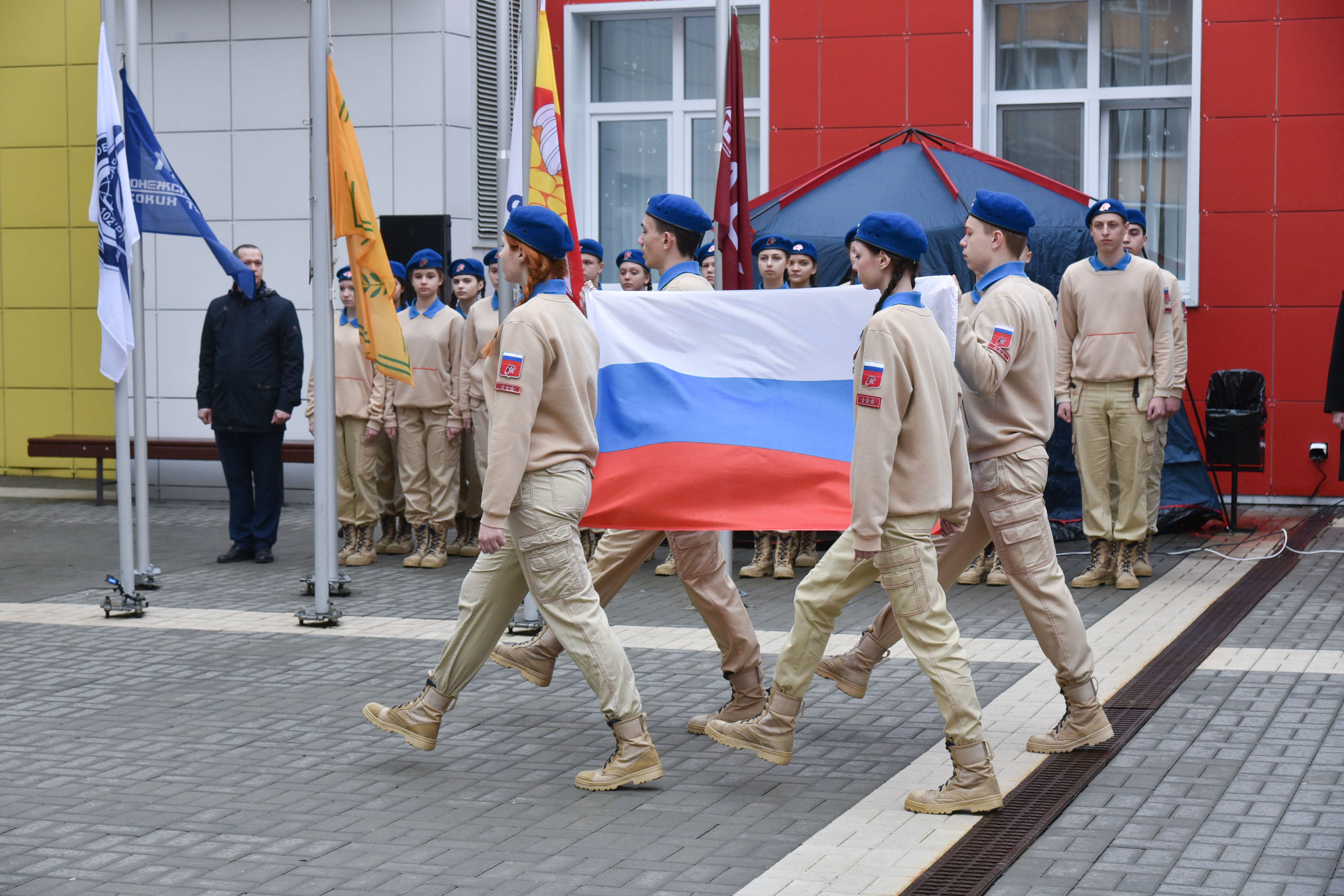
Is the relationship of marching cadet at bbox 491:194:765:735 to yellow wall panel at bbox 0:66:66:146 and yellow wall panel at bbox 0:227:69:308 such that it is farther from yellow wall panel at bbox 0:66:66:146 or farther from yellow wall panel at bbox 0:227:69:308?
yellow wall panel at bbox 0:66:66:146

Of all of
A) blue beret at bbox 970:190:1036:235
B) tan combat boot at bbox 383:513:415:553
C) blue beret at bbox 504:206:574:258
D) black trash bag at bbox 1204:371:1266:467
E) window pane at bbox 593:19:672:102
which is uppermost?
window pane at bbox 593:19:672:102

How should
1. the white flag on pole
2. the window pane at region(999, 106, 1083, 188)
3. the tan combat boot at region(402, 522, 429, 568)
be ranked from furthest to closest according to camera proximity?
the window pane at region(999, 106, 1083, 188), the tan combat boot at region(402, 522, 429, 568), the white flag on pole

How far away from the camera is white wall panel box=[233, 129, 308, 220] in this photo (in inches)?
607

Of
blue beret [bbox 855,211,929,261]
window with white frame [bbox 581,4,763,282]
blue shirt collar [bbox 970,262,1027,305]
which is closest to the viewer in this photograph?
blue beret [bbox 855,211,929,261]

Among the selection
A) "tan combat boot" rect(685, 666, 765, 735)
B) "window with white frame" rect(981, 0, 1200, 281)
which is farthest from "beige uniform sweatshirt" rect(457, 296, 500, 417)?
"window with white frame" rect(981, 0, 1200, 281)

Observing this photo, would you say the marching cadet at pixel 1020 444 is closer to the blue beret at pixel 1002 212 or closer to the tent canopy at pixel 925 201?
the blue beret at pixel 1002 212

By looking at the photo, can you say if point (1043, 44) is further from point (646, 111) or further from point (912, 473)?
point (912, 473)

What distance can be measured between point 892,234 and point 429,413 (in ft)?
22.5

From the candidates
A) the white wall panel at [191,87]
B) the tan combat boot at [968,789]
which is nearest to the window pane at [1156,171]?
the white wall panel at [191,87]

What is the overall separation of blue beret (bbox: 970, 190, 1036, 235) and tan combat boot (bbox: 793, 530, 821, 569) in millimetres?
5216

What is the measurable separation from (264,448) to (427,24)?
16.9 ft

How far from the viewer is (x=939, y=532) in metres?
6.13

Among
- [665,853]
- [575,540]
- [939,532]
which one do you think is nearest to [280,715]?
[575,540]

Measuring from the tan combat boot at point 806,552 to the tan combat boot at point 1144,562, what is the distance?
6.99 ft
